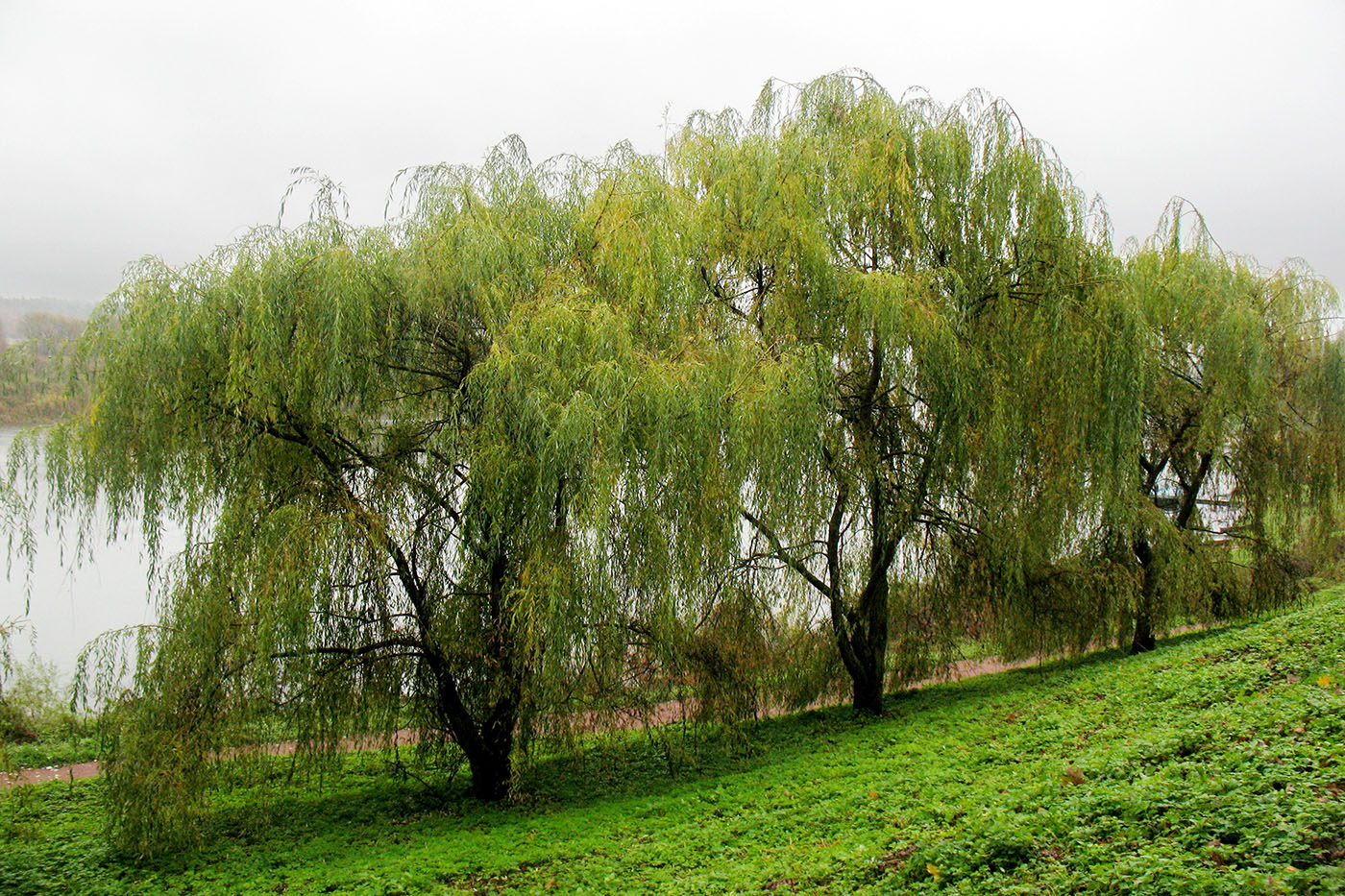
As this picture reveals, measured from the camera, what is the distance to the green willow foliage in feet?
20.4

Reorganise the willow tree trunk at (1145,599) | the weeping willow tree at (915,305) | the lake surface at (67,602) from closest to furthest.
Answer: the weeping willow tree at (915,305) → the willow tree trunk at (1145,599) → the lake surface at (67,602)

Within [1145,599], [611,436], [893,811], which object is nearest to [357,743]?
[611,436]

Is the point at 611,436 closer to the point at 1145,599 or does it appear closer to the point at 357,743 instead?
the point at 357,743

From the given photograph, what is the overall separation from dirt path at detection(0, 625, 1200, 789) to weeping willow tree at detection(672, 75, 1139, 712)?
2099 millimetres

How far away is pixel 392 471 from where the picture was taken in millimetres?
7004

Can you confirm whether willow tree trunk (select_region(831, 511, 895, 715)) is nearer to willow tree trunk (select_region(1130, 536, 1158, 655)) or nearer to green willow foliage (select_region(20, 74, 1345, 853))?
green willow foliage (select_region(20, 74, 1345, 853))

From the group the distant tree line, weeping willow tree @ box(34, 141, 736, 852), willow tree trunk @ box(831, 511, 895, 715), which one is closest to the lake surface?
the distant tree line

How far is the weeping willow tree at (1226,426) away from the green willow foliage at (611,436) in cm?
152

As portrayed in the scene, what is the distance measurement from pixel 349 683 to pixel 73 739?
613cm

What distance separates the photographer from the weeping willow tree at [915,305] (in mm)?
7750

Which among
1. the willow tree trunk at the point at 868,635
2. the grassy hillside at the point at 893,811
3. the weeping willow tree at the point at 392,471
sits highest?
the weeping willow tree at the point at 392,471

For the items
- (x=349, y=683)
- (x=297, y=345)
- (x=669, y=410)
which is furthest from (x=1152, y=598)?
(x=297, y=345)

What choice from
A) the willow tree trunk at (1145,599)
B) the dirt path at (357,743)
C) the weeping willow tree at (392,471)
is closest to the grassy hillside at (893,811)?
the dirt path at (357,743)

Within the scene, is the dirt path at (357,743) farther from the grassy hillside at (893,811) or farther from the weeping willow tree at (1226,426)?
the weeping willow tree at (1226,426)
